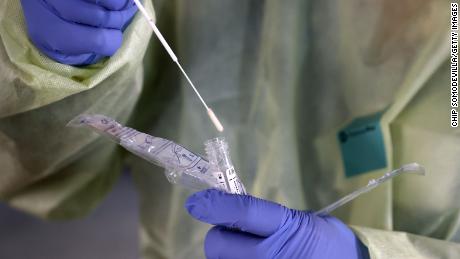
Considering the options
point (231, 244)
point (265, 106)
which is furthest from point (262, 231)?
point (265, 106)

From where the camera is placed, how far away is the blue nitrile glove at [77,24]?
66cm

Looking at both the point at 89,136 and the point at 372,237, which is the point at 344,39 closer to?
the point at 372,237

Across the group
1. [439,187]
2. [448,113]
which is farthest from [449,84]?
[439,187]

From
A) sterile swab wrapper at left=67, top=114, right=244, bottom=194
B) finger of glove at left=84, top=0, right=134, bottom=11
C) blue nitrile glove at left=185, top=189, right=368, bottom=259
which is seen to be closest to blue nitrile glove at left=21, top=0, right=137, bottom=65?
finger of glove at left=84, top=0, right=134, bottom=11

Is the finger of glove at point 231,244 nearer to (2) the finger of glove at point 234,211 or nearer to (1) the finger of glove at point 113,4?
(2) the finger of glove at point 234,211

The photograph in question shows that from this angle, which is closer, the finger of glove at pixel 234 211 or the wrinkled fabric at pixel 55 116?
the finger of glove at pixel 234 211

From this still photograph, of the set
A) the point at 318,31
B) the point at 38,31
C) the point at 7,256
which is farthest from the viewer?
the point at 7,256

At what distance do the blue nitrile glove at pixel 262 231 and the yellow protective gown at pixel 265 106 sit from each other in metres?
0.06

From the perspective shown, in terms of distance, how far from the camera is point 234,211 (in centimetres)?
59

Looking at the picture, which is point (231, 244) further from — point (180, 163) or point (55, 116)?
point (55, 116)

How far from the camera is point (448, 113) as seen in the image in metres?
0.71

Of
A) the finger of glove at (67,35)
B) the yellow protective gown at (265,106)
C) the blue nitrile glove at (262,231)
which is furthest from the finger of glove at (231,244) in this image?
the finger of glove at (67,35)

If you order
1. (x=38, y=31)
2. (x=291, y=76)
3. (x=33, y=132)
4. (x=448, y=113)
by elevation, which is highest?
(x=38, y=31)

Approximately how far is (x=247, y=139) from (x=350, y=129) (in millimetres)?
174
